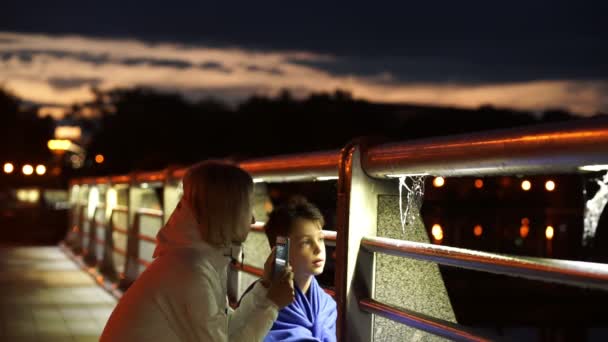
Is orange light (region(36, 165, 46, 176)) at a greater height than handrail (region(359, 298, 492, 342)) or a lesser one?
greater

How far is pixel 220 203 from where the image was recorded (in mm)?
2695

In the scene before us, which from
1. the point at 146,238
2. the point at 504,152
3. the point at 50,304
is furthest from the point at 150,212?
the point at 504,152

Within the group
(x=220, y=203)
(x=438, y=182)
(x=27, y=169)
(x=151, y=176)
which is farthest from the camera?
(x=27, y=169)

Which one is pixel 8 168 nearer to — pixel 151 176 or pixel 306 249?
pixel 151 176

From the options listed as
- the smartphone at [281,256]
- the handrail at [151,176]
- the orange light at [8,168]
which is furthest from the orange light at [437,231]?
the orange light at [8,168]

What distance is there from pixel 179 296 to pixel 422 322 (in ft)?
3.03

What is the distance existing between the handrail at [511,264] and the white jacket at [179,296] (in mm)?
756

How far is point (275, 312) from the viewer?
2844mm

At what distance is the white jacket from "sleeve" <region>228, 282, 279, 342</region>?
0.24 feet

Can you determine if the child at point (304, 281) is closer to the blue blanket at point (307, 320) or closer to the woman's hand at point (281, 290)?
the blue blanket at point (307, 320)

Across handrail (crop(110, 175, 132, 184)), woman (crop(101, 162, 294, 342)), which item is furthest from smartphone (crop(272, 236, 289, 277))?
handrail (crop(110, 175, 132, 184))

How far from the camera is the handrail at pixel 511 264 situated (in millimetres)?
2234

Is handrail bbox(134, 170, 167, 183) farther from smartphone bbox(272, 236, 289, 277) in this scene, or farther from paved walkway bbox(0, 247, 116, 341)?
smartphone bbox(272, 236, 289, 277)

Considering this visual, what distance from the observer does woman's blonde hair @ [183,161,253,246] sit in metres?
2.68
